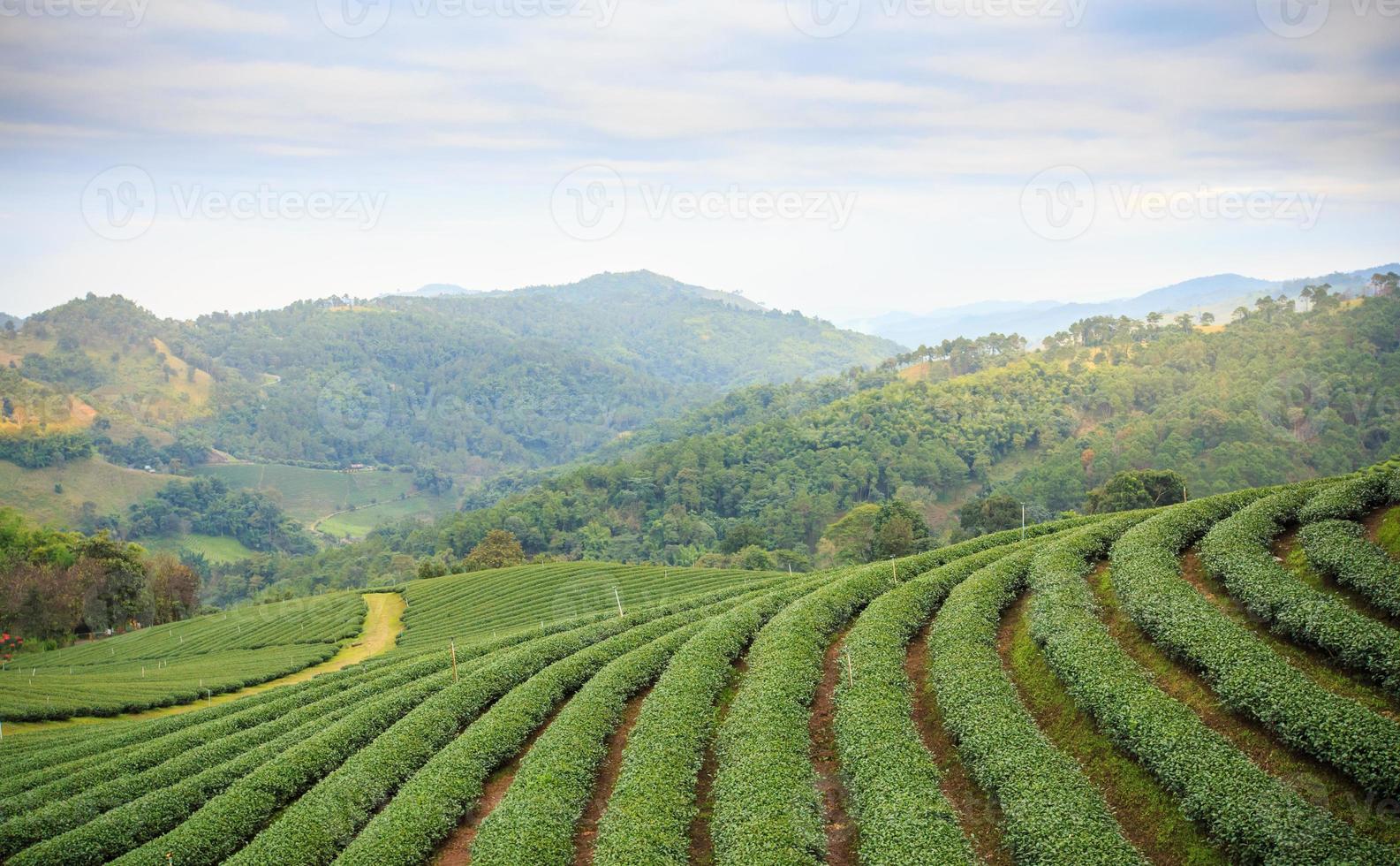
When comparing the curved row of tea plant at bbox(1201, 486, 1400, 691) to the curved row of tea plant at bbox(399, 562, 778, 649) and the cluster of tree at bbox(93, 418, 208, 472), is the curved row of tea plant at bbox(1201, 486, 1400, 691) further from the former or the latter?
the cluster of tree at bbox(93, 418, 208, 472)

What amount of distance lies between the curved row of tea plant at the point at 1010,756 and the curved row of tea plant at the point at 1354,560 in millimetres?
5641

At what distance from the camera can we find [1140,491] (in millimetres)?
51438

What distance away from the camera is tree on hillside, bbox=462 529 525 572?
7081 centimetres

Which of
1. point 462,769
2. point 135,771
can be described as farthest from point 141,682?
point 462,769

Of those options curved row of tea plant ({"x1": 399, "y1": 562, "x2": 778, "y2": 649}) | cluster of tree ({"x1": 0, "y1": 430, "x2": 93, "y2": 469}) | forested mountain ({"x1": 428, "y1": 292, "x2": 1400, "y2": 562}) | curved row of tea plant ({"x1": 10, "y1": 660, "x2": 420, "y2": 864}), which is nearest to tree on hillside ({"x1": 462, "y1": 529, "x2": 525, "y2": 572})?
curved row of tea plant ({"x1": 399, "y1": 562, "x2": 778, "y2": 649})

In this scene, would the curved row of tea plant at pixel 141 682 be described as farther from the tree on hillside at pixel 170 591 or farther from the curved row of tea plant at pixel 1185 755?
the curved row of tea plant at pixel 1185 755

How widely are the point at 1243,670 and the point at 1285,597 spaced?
2.48 m

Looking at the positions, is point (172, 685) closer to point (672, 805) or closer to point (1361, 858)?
point (672, 805)

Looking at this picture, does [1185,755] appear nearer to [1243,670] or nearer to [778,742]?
[1243,670]

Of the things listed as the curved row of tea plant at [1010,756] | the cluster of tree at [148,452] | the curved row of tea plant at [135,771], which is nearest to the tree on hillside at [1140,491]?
the curved row of tea plant at [1010,756]

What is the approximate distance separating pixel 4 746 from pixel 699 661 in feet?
70.5

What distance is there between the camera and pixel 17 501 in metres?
127

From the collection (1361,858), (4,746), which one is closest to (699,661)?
(1361,858)

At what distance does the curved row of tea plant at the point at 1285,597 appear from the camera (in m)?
11.8
